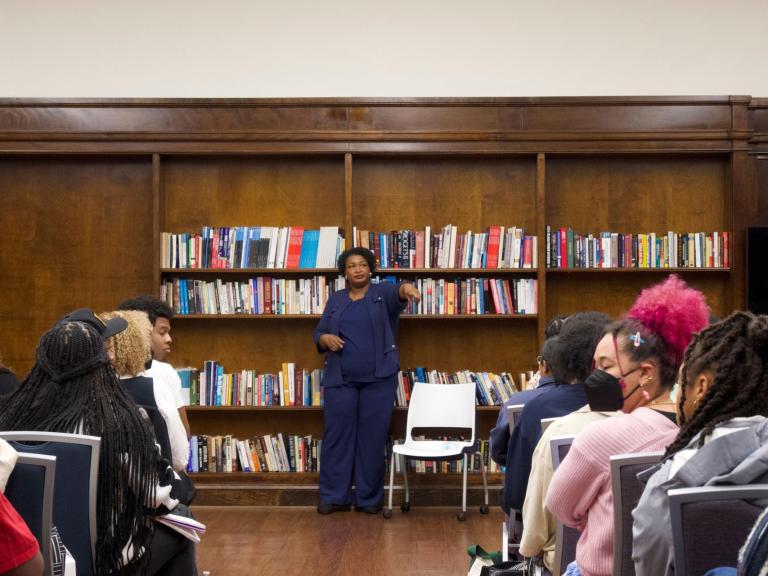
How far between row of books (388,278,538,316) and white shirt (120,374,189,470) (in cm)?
312

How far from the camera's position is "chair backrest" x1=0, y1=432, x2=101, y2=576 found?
2.58 m

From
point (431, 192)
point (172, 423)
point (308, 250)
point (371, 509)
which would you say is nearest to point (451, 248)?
point (431, 192)

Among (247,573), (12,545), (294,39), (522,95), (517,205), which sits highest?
(294,39)

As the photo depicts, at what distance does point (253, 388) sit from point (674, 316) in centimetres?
432

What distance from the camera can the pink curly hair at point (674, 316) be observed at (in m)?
2.65

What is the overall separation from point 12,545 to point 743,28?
259 inches

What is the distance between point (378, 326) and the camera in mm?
6289

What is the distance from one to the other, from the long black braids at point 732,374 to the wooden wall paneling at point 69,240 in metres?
5.32

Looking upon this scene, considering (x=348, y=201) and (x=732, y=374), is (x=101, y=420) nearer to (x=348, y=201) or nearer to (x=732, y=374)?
(x=732, y=374)

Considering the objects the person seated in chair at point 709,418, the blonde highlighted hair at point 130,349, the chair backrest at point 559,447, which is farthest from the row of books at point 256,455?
the person seated in chair at point 709,418

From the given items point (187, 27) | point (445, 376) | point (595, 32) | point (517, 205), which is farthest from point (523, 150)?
point (187, 27)

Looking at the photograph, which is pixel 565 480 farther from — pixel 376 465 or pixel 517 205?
pixel 517 205

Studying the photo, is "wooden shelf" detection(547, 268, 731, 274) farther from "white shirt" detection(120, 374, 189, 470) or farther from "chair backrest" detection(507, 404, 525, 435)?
"white shirt" detection(120, 374, 189, 470)

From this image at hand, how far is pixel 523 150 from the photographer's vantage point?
650 cm
